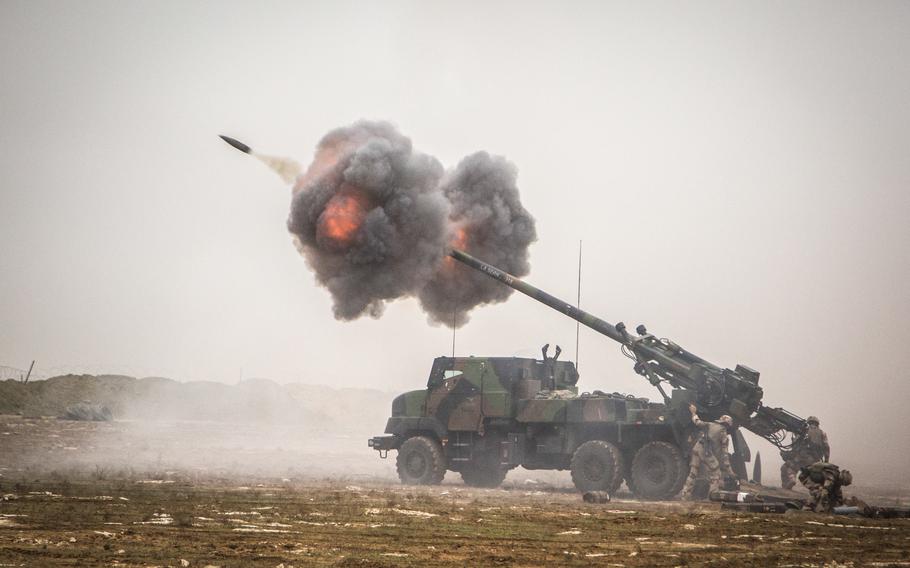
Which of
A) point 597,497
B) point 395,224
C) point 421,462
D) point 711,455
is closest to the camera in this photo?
point 597,497

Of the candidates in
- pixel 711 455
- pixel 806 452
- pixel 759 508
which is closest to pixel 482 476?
pixel 711 455

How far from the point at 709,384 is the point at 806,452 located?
236cm

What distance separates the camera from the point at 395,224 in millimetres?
23859

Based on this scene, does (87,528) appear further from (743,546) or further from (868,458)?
(868,458)

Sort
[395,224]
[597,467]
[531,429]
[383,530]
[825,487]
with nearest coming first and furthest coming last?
[383,530] < [825,487] < [597,467] < [531,429] < [395,224]

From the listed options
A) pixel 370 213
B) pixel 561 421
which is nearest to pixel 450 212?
pixel 370 213

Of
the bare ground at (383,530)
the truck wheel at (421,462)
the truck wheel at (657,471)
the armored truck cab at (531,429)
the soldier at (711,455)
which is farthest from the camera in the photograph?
the truck wheel at (421,462)

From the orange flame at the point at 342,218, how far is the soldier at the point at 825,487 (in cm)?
1188

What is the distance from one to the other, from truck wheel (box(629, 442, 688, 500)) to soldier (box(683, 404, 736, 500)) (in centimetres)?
23

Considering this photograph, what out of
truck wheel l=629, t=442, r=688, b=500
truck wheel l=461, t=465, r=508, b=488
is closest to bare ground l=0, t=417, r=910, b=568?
truck wheel l=629, t=442, r=688, b=500

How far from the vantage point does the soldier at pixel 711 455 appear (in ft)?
63.5

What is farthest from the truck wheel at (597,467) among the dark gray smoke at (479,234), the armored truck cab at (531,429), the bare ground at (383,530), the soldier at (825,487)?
the dark gray smoke at (479,234)

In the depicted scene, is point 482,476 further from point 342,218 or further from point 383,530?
point 383,530

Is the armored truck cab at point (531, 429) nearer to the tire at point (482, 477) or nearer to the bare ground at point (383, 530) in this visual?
the tire at point (482, 477)
